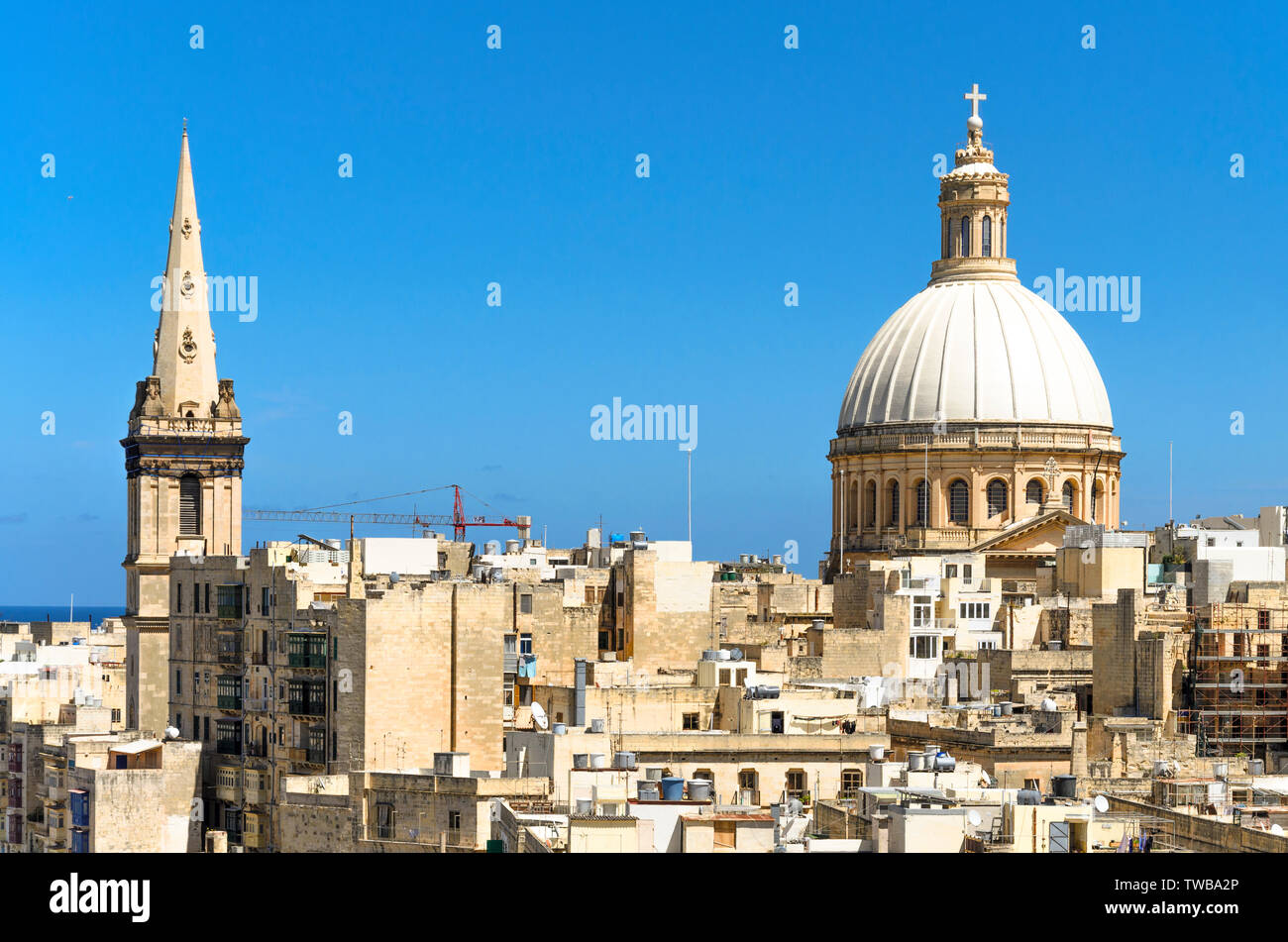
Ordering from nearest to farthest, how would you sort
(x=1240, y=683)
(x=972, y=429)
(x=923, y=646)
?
(x=1240, y=683)
(x=923, y=646)
(x=972, y=429)

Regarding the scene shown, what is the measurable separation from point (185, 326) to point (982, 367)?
90.8 ft

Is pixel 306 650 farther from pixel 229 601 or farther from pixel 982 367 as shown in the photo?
pixel 982 367

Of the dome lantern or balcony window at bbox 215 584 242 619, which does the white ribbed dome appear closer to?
the dome lantern

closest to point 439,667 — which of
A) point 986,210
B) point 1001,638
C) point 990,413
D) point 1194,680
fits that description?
point 1194,680

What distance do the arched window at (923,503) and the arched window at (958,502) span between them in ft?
2.29

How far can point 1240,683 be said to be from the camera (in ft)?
159

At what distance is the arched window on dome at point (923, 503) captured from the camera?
8325 centimetres

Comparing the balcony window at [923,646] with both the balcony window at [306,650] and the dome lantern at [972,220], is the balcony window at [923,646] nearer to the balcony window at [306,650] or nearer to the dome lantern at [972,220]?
the balcony window at [306,650]

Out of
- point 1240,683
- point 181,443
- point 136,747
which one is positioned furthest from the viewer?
point 181,443

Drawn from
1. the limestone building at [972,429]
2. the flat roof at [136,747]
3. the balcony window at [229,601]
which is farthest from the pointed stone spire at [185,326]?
the limestone building at [972,429]

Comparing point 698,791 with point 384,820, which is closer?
point 698,791

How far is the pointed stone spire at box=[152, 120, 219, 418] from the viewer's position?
6625 cm

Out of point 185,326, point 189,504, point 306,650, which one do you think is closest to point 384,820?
point 306,650
